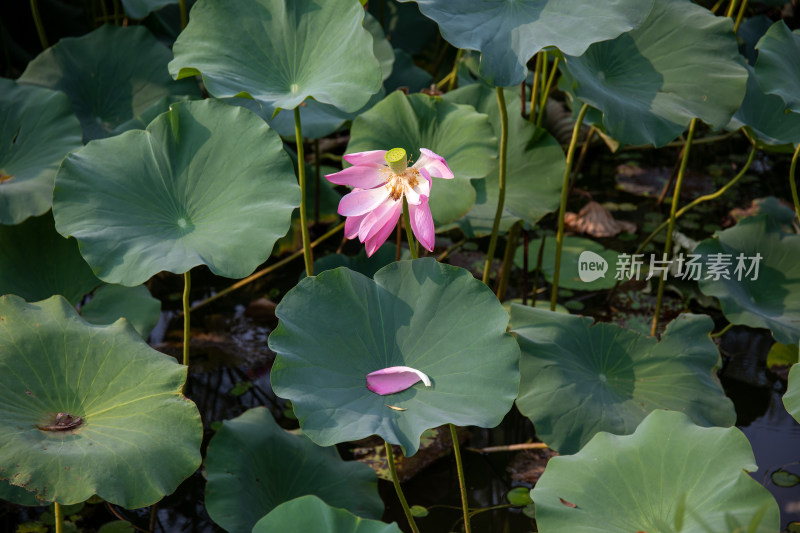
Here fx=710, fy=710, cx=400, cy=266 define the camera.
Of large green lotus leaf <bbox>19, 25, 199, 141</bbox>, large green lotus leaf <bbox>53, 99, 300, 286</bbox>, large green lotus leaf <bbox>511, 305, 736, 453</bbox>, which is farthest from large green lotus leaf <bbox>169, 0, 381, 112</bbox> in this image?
large green lotus leaf <bbox>511, 305, 736, 453</bbox>

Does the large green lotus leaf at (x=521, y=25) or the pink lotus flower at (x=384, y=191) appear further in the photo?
the large green lotus leaf at (x=521, y=25)

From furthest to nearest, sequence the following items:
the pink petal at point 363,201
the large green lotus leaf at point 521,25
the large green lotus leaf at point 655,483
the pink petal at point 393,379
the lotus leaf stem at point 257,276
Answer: the lotus leaf stem at point 257,276
the large green lotus leaf at point 521,25
the pink petal at point 363,201
the pink petal at point 393,379
the large green lotus leaf at point 655,483

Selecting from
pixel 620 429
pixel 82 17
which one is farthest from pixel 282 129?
pixel 82 17

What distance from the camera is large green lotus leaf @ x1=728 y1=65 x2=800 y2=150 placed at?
1.92 m

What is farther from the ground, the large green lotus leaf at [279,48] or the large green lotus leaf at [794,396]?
the large green lotus leaf at [279,48]

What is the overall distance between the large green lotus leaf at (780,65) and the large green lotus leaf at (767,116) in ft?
0.44

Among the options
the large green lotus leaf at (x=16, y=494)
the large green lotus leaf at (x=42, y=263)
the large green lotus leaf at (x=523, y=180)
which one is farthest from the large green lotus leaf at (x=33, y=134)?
the large green lotus leaf at (x=523, y=180)

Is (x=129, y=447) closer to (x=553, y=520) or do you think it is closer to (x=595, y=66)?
(x=553, y=520)

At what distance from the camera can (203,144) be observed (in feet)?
5.01

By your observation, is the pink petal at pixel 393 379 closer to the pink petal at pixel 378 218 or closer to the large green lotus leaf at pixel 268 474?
the pink petal at pixel 378 218

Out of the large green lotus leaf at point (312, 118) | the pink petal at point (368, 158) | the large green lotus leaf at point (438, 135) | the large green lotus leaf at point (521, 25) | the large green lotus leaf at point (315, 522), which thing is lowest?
the large green lotus leaf at point (315, 522)

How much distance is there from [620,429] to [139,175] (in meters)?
1.13

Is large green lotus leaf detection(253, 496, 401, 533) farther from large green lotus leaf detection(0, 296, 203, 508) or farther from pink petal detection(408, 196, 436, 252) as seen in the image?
pink petal detection(408, 196, 436, 252)

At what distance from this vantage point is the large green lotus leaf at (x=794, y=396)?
4.19 ft
